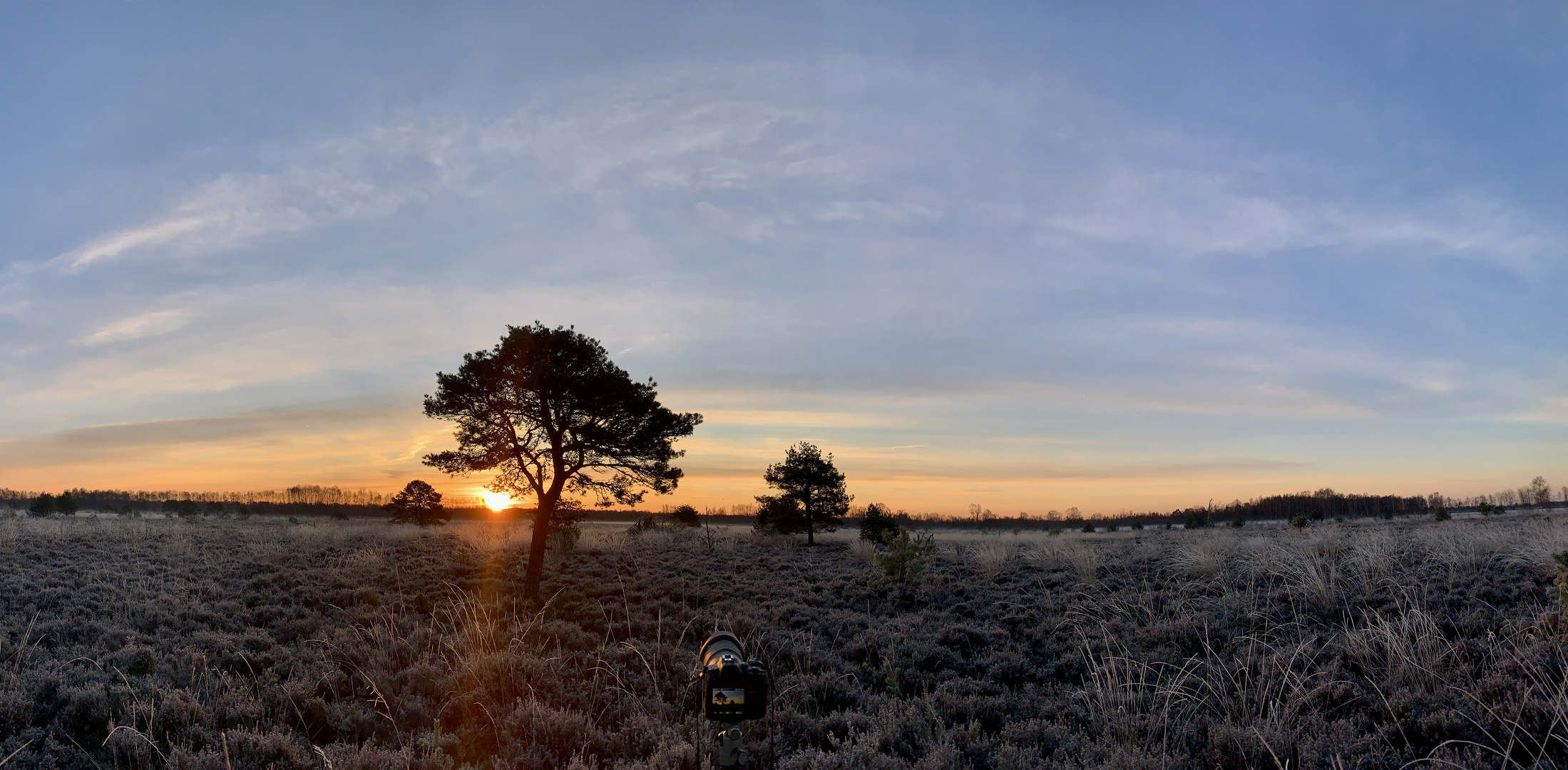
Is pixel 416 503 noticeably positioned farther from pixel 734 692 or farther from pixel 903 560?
pixel 734 692

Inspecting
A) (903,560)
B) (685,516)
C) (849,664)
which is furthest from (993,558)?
(685,516)

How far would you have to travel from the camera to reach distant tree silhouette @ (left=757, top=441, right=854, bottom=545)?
36406 millimetres

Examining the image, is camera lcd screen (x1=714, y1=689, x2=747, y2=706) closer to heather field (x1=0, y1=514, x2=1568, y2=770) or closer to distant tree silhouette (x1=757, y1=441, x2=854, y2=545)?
heather field (x1=0, y1=514, x2=1568, y2=770)

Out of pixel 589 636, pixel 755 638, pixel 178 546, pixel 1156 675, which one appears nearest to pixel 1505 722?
pixel 1156 675

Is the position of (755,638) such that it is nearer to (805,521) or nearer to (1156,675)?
(1156,675)

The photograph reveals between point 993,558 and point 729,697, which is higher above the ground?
point 729,697

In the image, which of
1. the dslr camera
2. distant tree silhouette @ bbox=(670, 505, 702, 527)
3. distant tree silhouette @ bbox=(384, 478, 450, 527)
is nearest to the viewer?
the dslr camera

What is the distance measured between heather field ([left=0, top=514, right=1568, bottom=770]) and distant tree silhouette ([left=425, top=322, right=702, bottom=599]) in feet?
8.40

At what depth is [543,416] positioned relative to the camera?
57.2 ft

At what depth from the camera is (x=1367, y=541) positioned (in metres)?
16.2

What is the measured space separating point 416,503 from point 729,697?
23880mm

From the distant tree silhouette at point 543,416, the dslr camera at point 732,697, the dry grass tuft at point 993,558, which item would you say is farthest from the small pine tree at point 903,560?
the dslr camera at point 732,697

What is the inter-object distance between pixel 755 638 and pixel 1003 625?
14.5 ft

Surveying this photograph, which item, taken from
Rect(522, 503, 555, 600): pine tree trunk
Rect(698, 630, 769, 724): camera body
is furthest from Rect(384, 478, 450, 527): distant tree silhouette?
Rect(698, 630, 769, 724): camera body
